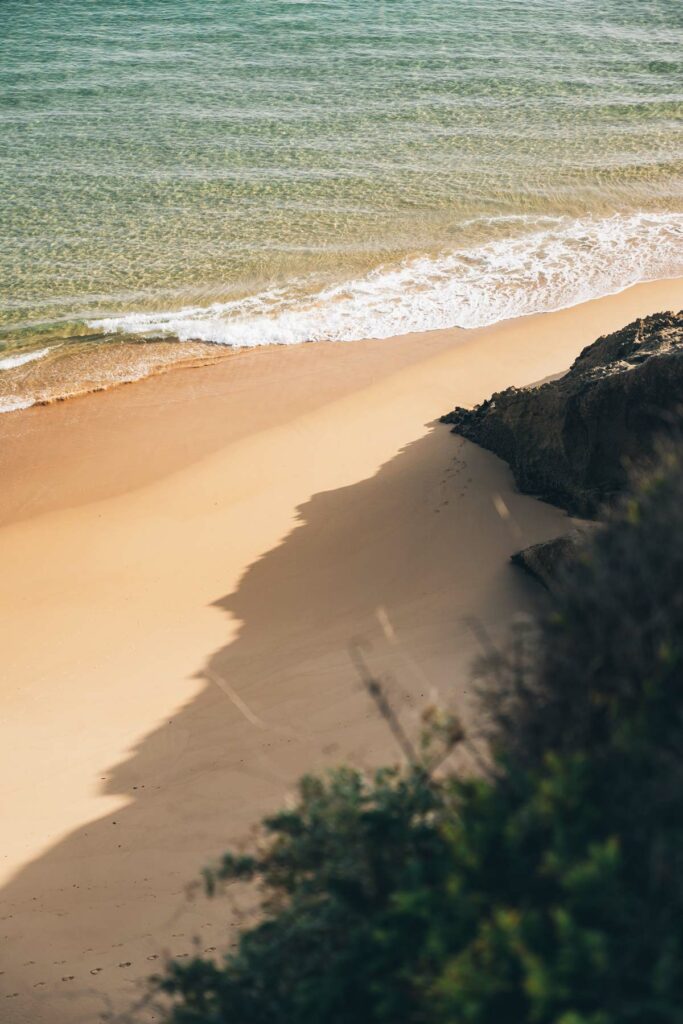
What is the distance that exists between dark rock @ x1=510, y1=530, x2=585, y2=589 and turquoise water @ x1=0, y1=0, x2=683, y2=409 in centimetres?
651

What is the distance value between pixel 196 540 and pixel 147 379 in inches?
164

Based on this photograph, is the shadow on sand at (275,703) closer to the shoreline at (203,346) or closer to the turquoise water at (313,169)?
the shoreline at (203,346)

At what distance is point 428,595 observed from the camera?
8.24 meters

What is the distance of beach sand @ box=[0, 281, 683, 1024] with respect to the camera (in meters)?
5.95

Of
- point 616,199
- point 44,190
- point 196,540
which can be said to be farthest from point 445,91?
point 196,540

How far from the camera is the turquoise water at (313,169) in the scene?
14.6 metres

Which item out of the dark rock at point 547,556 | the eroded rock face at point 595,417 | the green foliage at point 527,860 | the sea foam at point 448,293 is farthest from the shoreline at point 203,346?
the green foliage at point 527,860

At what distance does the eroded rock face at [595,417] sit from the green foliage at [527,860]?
423cm

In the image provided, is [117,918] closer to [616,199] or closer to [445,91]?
[616,199]

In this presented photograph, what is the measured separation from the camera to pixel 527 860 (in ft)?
10.0

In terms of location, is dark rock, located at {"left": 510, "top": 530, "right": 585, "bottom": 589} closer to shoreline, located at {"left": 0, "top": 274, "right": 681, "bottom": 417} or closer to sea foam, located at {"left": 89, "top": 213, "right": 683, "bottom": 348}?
shoreline, located at {"left": 0, "top": 274, "right": 681, "bottom": 417}

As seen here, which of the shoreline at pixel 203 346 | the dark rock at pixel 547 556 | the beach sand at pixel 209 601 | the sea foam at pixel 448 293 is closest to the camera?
the beach sand at pixel 209 601

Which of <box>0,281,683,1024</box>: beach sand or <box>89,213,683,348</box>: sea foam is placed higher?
<box>89,213,683,348</box>: sea foam

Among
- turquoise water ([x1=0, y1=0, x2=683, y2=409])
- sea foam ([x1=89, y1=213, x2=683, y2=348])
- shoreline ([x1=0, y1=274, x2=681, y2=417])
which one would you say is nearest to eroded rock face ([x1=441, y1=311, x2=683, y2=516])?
shoreline ([x1=0, y1=274, x2=681, y2=417])
